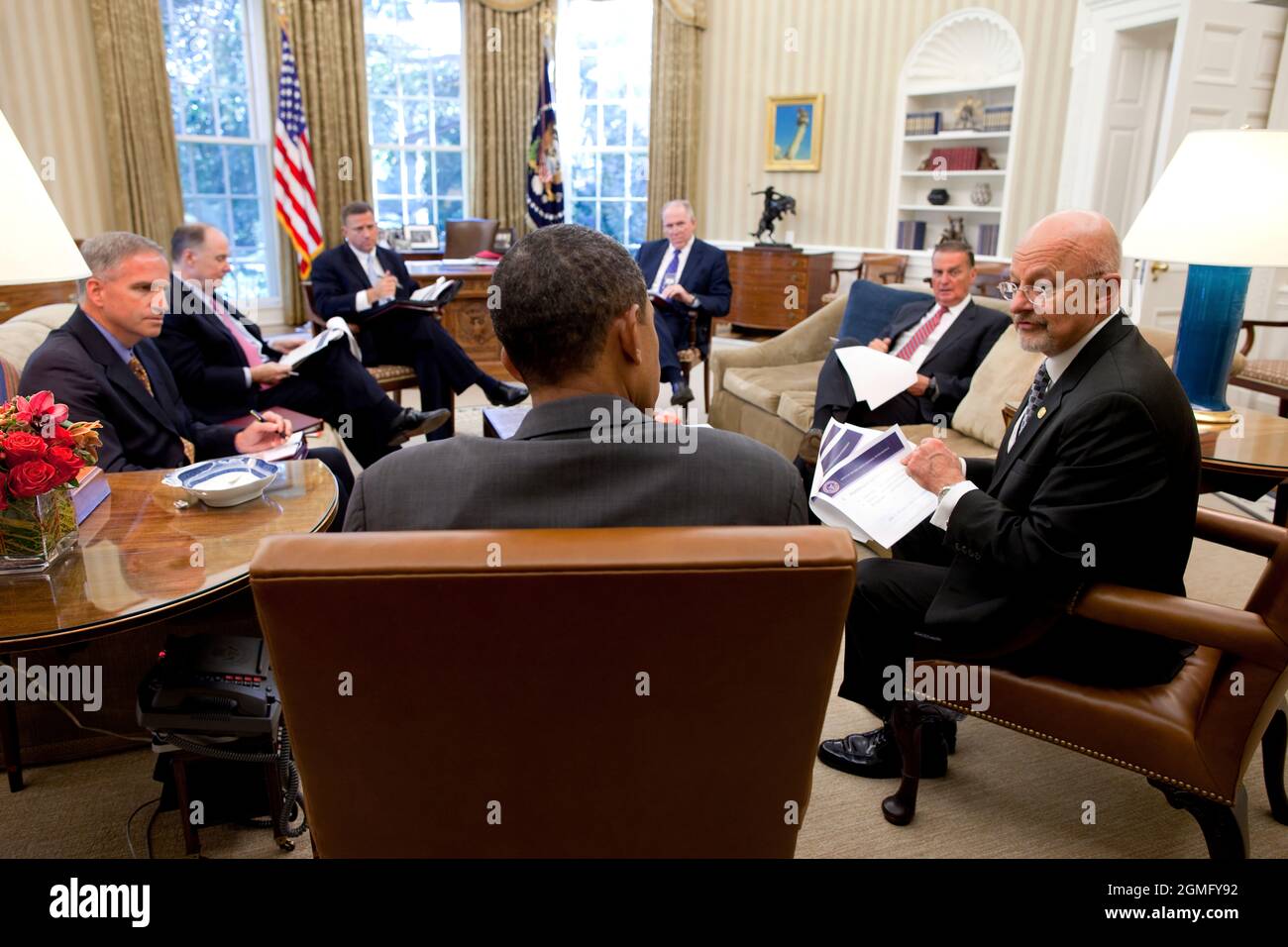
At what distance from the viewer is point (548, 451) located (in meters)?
1.14

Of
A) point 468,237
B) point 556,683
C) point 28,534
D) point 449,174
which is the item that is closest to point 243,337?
point 28,534

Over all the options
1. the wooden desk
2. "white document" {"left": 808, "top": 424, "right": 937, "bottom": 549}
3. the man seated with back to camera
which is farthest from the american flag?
the man seated with back to camera

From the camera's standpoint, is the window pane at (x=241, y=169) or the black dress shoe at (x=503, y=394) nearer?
the black dress shoe at (x=503, y=394)

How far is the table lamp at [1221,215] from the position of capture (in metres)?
2.53

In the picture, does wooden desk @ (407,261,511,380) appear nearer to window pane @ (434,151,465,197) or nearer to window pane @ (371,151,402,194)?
window pane @ (371,151,402,194)

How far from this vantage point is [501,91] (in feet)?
27.9

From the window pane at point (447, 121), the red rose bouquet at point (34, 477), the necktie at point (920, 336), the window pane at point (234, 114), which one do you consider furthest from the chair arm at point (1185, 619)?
the window pane at point (447, 121)

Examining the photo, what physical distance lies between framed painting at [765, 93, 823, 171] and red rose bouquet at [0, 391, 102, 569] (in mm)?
7926

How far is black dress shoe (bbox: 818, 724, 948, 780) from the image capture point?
7.54 ft

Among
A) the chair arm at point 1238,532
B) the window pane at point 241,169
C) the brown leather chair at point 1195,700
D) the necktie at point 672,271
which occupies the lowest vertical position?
the brown leather chair at point 1195,700

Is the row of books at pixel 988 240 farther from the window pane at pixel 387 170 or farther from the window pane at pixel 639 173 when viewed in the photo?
the window pane at pixel 387 170

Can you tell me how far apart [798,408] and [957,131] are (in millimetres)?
4818

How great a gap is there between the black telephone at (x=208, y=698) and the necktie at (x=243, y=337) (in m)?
2.23
